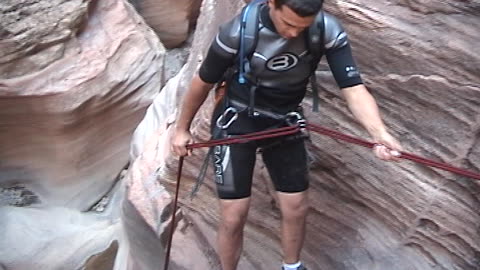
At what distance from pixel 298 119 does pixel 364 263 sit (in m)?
0.90

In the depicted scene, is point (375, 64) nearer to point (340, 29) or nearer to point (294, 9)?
point (340, 29)

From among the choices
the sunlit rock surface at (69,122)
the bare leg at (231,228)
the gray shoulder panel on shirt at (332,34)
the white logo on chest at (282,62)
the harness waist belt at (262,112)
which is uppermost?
the gray shoulder panel on shirt at (332,34)

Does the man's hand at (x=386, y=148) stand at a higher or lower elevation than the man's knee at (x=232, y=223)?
higher

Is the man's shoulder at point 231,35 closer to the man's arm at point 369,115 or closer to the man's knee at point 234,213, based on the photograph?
the man's arm at point 369,115

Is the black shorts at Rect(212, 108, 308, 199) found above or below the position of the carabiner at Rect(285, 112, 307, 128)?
below

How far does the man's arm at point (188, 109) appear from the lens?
310cm

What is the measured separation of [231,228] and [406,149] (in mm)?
772

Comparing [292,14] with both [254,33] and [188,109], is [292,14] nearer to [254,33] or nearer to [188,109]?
[254,33]

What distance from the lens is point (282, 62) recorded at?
292cm

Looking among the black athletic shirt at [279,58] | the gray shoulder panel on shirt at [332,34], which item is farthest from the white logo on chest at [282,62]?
the gray shoulder panel on shirt at [332,34]

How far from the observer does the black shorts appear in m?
3.16

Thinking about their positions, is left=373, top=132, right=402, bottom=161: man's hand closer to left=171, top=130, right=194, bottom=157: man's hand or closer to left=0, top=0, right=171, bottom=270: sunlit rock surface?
left=171, top=130, right=194, bottom=157: man's hand

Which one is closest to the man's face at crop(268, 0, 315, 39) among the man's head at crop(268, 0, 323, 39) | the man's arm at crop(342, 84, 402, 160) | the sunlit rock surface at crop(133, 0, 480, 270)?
the man's head at crop(268, 0, 323, 39)

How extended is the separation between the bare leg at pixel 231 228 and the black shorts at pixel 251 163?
35 mm
